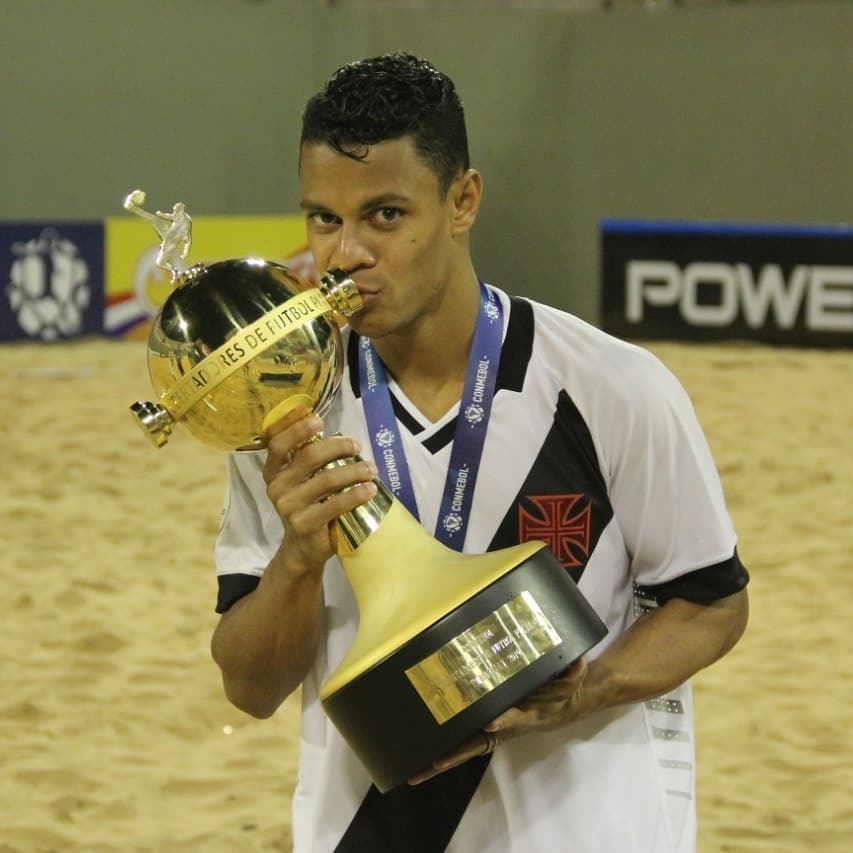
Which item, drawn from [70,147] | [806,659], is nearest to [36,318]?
[70,147]

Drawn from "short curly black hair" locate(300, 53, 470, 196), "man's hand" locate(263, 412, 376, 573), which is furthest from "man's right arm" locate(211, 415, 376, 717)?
"short curly black hair" locate(300, 53, 470, 196)

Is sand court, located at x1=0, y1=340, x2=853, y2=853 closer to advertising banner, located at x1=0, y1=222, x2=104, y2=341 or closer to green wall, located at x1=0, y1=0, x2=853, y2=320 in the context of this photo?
advertising banner, located at x1=0, y1=222, x2=104, y2=341

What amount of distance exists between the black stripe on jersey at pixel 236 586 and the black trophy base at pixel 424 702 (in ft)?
1.30

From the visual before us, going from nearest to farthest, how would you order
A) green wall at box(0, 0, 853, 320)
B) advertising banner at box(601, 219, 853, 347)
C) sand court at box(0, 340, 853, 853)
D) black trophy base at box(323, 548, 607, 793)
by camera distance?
black trophy base at box(323, 548, 607, 793), sand court at box(0, 340, 853, 853), advertising banner at box(601, 219, 853, 347), green wall at box(0, 0, 853, 320)

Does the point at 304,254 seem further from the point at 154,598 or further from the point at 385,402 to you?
the point at 385,402

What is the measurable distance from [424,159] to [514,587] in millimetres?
586

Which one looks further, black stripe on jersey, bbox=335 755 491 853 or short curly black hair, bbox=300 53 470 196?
black stripe on jersey, bbox=335 755 491 853

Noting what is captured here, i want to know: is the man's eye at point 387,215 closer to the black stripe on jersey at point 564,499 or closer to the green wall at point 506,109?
the black stripe on jersey at point 564,499

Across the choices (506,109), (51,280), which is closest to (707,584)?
(51,280)

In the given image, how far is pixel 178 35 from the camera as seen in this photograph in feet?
37.1

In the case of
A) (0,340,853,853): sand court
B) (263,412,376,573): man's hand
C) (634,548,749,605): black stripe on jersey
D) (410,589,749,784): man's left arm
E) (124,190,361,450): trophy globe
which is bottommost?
(0,340,853,853): sand court

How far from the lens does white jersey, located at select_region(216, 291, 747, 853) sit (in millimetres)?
1902

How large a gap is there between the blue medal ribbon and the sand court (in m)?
2.13

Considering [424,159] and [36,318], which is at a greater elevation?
[424,159]
